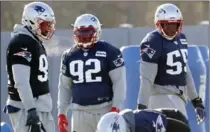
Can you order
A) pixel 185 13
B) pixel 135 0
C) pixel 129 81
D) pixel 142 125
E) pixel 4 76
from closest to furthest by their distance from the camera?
pixel 142 125, pixel 129 81, pixel 4 76, pixel 135 0, pixel 185 13

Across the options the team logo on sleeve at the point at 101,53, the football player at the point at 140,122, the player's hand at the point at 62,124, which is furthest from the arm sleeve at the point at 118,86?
the football player at the point at 140,122

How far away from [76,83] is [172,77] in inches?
35.7

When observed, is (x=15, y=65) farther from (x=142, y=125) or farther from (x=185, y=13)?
(x=185, y=13)

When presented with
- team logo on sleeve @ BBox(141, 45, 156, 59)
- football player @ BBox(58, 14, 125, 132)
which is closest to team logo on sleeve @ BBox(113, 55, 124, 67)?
football player @ BBox(58, 14, 125, 132)

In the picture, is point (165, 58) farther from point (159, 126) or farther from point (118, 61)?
point (159, 126)

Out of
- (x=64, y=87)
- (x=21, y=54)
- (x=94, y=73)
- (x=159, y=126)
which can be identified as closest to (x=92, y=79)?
(x=94, y=73)

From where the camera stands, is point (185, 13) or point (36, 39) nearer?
point (36, 39)

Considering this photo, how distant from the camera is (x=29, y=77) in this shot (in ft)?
29.1

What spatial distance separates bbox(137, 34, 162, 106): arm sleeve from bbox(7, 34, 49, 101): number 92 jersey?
99 cm

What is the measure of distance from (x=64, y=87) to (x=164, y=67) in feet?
3.02

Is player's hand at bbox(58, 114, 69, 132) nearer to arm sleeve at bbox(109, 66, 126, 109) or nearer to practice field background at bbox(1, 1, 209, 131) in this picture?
arm sleeve at bbox(109, 66, 126, 109)

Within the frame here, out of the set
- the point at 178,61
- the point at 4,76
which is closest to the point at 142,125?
the point at 178,61

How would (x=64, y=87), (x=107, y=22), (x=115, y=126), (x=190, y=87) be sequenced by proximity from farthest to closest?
(x=107, y=22) → (x=190, y=87) → (x=64, y=87) → (x=115, y=126)

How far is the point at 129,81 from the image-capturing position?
11.2 m
